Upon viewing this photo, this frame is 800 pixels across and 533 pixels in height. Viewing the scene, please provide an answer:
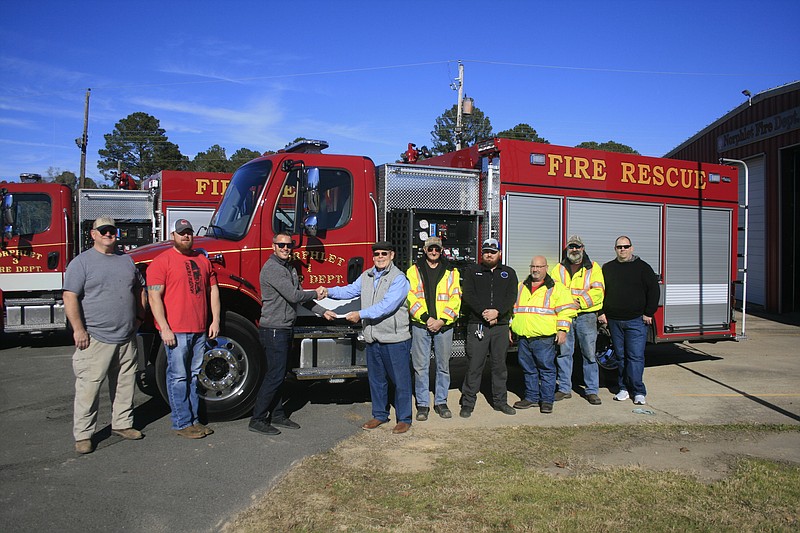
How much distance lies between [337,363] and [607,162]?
4433 millimetres

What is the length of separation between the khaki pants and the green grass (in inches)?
72.0

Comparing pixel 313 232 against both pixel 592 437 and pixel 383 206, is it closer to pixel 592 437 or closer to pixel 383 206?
pixel 383 206

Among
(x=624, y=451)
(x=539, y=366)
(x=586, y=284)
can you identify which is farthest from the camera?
(x=586, y=284)

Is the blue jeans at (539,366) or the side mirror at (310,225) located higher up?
the side mirror at (310,225)

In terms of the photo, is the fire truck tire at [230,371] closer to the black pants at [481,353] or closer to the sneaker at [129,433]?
the sneaker at [129,433]

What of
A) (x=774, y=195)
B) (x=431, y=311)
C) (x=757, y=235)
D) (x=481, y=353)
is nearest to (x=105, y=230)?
(x=431, y=311)

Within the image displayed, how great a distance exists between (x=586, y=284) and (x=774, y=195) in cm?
1296

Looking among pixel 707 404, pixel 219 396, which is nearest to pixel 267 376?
pixel 219 396

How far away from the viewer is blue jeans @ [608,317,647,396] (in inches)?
283

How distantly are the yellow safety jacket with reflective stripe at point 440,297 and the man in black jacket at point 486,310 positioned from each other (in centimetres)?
23

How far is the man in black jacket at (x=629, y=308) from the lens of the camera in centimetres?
713

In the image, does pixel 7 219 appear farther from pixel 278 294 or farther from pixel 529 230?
pixel 529 230

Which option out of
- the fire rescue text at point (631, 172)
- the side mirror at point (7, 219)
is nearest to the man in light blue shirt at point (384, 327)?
the fire rescue text at point (631, 172)

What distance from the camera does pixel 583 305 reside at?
7277 millimetres
